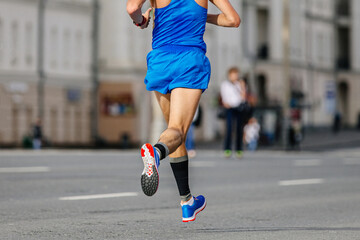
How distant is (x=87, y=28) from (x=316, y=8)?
3001cm

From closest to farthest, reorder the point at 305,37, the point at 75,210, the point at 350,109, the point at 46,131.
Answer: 1. the point at 75,210
2. the point at 46,131
3. the point at 305,37
4. the point at 350,109

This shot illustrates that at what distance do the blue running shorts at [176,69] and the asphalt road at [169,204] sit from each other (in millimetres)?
1079

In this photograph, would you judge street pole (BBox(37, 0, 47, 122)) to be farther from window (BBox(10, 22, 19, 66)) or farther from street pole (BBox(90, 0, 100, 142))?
street pole (BBox(90, 0, 100, 142))

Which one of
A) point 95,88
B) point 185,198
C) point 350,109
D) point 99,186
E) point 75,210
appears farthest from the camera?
point 350,109

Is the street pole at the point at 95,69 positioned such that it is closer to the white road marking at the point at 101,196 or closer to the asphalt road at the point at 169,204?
the asphalt road at the point at 169,204

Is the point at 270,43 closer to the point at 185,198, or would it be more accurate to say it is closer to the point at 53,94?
the point at 53,94

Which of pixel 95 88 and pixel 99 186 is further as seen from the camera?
pixel 95 88

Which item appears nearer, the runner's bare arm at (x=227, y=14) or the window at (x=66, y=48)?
the runner's bare arm at (x=227, y=14)

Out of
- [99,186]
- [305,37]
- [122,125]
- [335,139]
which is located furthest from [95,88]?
[99,186]

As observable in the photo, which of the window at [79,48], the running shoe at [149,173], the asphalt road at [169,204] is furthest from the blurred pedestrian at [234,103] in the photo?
the window at [79,48]

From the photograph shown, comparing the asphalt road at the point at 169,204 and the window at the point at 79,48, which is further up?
the window at the point at 79,48

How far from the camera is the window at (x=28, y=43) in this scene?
201ft

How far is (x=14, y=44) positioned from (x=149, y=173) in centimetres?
5446

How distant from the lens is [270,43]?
84000 millimetres
